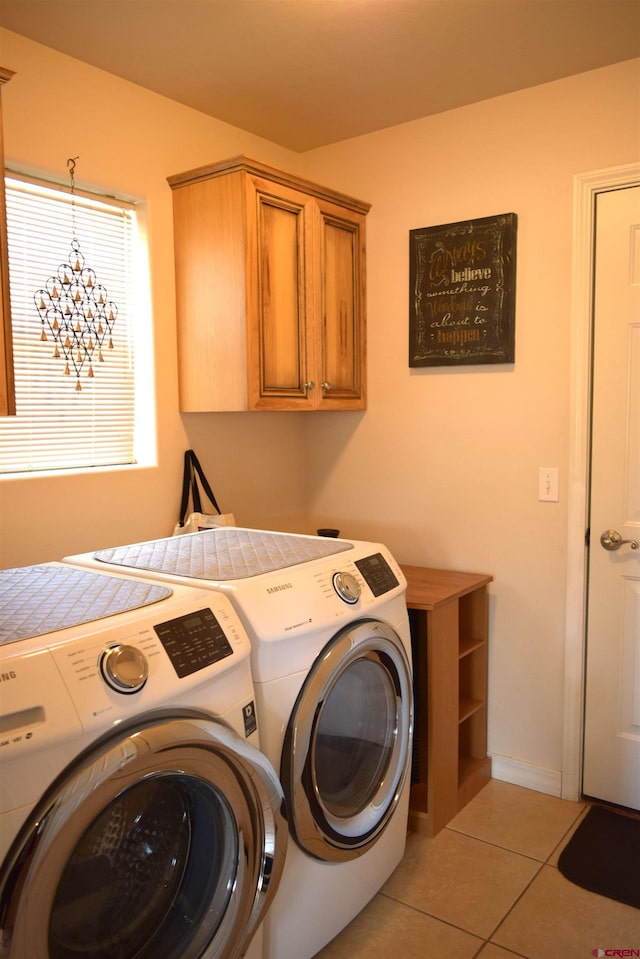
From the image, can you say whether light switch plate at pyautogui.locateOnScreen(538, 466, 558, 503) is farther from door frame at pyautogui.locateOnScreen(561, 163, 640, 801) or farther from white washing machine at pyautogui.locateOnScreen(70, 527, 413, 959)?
white washing machine at pyautogui.locateOnScreen(70, 527, 413, 959)

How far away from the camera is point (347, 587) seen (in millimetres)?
1915

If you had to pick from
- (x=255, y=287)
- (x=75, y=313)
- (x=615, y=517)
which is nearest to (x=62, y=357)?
(x=75, y=313)

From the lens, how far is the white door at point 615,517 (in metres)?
2.46

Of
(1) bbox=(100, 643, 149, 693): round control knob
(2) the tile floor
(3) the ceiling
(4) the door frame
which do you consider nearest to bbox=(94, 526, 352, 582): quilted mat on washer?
(1) bbox=(100, 643, 149, 693): round control knob

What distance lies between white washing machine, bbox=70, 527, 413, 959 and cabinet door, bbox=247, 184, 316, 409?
0.61 metres

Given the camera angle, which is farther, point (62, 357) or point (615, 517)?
point (615, 517)

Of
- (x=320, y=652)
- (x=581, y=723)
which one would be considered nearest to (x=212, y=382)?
(x=320, y=652)

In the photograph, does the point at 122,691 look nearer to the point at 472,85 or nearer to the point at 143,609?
the point at 143,609

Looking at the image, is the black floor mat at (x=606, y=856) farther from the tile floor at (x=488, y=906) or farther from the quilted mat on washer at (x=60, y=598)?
the quilted mat on washer at (x=60, y=598)

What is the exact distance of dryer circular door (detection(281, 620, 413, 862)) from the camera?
1714 mm

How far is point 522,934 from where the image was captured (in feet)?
6.55

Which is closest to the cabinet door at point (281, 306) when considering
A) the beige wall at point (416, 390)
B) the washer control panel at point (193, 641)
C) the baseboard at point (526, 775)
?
the beige wall at point (416, 390)

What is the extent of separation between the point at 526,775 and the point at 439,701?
608 mm

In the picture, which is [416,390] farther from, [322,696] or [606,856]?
[606,856]
